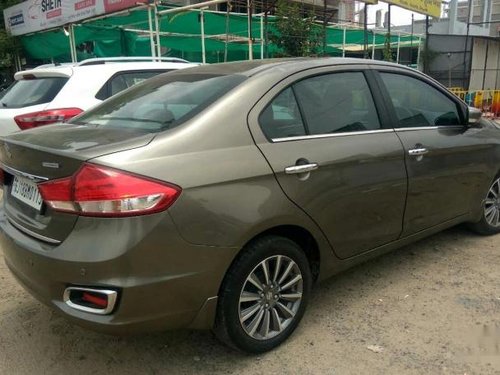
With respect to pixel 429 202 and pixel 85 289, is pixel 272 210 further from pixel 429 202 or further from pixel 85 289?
pixel 429 202

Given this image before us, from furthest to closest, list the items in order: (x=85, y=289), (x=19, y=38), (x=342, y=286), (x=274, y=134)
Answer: (x=19, y=38)
(x=342, y=286)
(x=274, y=134)
(x=85, y=289)

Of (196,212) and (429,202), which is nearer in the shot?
(196,212)

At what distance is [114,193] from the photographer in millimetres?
2213

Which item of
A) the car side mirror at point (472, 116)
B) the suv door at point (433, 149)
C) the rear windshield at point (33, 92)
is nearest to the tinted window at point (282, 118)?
the suv door at point (433, 149)

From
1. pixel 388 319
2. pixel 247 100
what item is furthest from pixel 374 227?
pixel 247 100

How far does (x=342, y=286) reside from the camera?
12.0 ft

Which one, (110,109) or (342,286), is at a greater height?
(110,109)

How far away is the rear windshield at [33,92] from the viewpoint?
5664 mm

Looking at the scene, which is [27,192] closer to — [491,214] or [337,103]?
[337,103]

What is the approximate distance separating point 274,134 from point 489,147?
2395 mm

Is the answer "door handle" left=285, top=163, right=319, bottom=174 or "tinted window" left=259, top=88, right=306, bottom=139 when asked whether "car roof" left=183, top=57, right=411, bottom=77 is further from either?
"door handle" left=285, top=163, right=319, bottom=174

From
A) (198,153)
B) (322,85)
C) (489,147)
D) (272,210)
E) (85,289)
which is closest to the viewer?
(85,289)

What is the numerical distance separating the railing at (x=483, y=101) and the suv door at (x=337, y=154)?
45.8ft

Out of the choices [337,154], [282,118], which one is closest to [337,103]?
[337,154]
